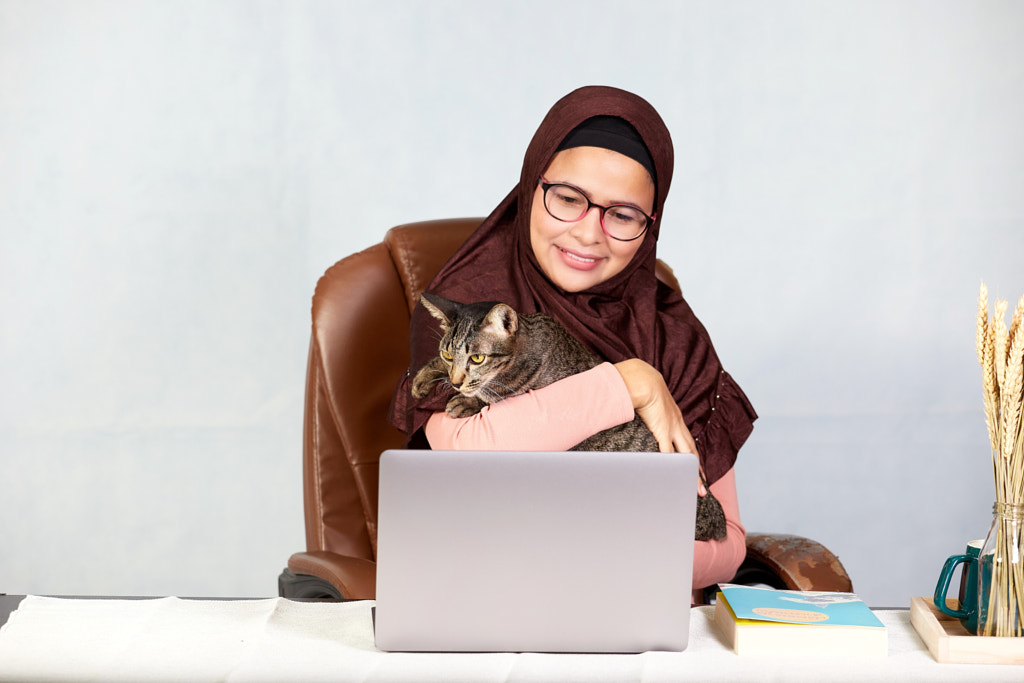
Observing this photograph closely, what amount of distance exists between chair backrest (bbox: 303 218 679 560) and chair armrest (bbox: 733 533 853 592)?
70 cm

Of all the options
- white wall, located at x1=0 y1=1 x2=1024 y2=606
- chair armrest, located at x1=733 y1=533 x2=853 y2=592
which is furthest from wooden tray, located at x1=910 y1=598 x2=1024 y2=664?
white wall, located at x1=0 y1=1 x2=1024 y2=606

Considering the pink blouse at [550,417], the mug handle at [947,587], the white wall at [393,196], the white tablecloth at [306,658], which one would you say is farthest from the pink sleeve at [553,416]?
the white wall at [393,196]

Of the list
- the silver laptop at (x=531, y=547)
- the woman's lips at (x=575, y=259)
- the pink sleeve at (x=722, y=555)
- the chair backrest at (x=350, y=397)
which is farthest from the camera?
the chair backrest at (x=350, y=397)

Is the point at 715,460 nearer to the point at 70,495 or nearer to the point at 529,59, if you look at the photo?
the point at 529,59

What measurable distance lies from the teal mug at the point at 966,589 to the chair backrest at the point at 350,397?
105 cm

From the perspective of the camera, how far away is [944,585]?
1006 mm

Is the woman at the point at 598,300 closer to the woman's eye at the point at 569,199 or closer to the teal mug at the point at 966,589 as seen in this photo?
the woman's eye at the point at 569,199

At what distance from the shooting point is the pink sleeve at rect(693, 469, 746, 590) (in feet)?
4.78

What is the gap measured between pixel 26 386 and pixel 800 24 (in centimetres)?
251

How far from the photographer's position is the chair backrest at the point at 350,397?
1745mm

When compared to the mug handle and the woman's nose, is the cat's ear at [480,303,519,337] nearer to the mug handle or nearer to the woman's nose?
the woman's nose

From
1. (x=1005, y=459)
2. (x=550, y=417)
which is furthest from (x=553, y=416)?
(x=1005, y=459)

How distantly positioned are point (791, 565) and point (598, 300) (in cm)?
58

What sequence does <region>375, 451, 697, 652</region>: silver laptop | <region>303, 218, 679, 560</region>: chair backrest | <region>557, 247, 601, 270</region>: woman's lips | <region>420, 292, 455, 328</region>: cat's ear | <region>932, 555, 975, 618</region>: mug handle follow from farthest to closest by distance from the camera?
1. <region>303, 218, 679, 560</region>: chair backrest
2. <region>557, 247, 601, 270</region>: woman's lips
3. <region>420, 292, 455, 328</region>: cat's ear
4. <region>932, 555, 975, 618</region>: mug handle
5. <region>375, 451, 697, 652</region>: silver laptop
